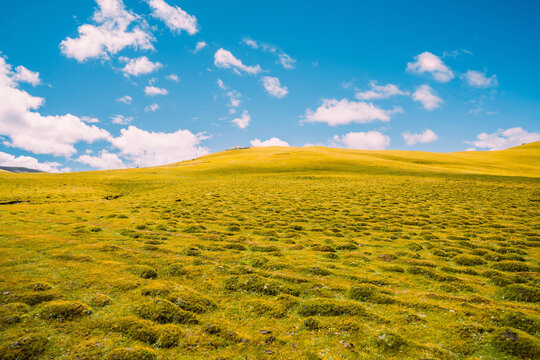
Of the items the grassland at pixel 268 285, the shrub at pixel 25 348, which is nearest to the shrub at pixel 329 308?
the grassland at pixel 268 285

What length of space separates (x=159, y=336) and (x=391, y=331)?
853 cm

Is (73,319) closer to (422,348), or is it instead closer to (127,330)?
(127,330)

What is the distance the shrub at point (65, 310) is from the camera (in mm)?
9156

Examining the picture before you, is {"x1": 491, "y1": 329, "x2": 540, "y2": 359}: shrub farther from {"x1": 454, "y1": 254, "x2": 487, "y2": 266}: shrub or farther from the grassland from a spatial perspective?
{"x1": 454, "y1": 254, "x2": 487, "y2": 266}: shrub

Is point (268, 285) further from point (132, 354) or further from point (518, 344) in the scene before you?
point (518, 344)

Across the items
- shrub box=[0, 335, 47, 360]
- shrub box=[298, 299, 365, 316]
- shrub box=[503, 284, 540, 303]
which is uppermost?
shrub box=[0, 335, 47, 360]

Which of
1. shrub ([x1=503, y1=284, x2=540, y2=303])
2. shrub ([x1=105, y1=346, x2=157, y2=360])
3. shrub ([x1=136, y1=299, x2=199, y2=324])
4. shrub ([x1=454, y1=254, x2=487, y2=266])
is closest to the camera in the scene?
shrub ([x1=105, y1=346, x2=157, y2=360])

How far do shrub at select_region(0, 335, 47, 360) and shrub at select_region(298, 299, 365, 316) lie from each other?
901 cm

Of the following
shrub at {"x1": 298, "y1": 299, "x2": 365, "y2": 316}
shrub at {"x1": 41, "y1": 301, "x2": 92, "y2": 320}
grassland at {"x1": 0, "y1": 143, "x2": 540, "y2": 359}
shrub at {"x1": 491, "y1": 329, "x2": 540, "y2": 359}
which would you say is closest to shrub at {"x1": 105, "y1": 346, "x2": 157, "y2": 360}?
grassland at {"x1": 0, "y1": 143, "x2": 540, "y2": 359}

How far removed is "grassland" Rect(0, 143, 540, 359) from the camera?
842cm

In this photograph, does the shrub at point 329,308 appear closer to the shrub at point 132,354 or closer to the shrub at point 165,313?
the shrub at point 165,313

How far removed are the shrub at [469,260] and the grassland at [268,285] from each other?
0.06m

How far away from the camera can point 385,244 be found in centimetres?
1952

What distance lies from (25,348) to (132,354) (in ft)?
10.7
